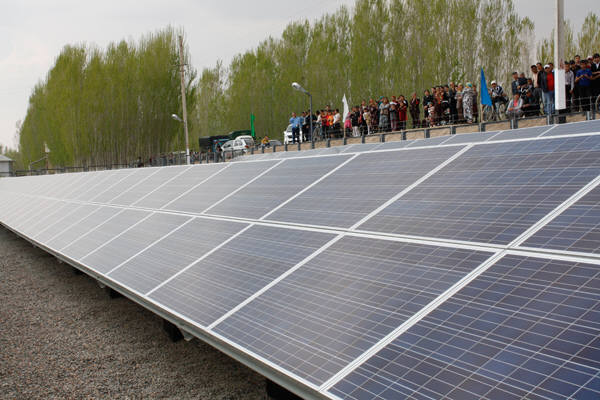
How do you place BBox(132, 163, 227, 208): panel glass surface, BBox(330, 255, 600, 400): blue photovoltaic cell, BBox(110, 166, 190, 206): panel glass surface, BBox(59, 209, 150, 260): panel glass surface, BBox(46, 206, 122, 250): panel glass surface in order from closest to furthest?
BBox(330, 255, 600, 400): blue photovoltaic cell < BBox(59, 209, 150, 260): panel glass surface < BBox(132, 163, 227, 208): panel glass surface < BBox(46, 206, 122, 250): panel glass surface < BBox(110, 166, 190, 206): panel glass surface

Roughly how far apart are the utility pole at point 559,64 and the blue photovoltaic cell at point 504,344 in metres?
13.8

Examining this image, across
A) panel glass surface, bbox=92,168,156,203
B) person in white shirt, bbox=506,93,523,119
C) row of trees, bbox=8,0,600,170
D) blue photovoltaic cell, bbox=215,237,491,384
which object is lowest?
blue photovoltaic cell, bbox=215,237,491,384

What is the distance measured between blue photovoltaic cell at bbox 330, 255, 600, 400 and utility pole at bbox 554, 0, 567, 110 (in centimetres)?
1382

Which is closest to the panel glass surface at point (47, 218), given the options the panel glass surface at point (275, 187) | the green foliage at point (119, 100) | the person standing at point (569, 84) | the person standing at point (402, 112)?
the panel glass surface at point (275, 187)

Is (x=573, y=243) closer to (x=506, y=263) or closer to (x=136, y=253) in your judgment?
(x=506, y=263)

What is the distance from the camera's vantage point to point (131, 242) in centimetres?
680

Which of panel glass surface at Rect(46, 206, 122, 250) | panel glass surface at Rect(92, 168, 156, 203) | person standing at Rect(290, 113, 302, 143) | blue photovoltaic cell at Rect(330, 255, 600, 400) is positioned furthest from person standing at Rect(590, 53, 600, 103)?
person standing at Rect(290, 113, 302, 143)

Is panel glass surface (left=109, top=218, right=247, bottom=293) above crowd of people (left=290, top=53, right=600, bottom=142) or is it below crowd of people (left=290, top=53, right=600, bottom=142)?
below

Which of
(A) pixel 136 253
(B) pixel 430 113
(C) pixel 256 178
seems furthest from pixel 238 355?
(B) pixel 430 113

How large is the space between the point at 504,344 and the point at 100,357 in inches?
196

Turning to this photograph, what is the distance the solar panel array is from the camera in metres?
2.36

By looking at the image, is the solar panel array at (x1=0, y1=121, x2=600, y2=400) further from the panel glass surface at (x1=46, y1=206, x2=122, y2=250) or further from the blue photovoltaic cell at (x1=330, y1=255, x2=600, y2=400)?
the panel glass surface at (x1=46, y1=206, x2=122, y2=250)

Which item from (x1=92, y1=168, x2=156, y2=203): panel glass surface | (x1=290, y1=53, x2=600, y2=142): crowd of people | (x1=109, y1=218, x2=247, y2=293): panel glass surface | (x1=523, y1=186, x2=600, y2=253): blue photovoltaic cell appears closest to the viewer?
(x1=523, y1=186, x2=600, y2=253): blue photovoltaic cell

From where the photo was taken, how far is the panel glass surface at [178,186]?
838 cm
